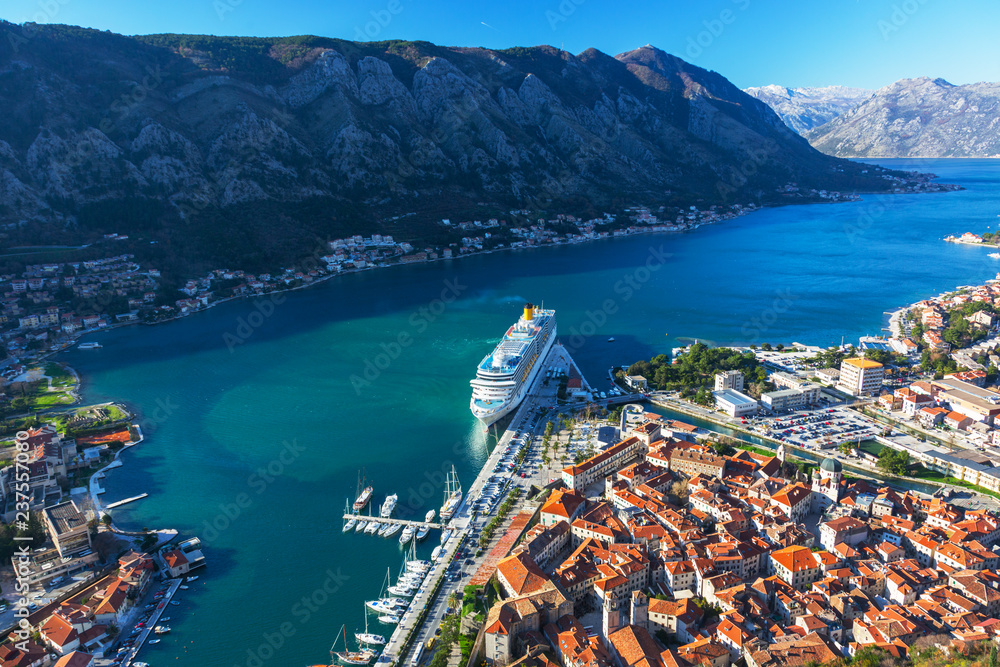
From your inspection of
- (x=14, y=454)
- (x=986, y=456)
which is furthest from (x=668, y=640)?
(x=14, y=454)

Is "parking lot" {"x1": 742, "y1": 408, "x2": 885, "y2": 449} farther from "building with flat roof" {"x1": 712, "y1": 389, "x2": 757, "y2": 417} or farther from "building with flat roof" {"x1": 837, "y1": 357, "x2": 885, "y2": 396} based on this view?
"building with flat roof" {"x1": 837, "y1": 357, "x2": 885, "y2": 396}

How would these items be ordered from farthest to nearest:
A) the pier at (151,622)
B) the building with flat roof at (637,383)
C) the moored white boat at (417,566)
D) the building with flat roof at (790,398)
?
the building with flat roof at (637,383)
the building with flat roof at (790,398)
the moored white boat at (417,566)
the pier at (151,622)

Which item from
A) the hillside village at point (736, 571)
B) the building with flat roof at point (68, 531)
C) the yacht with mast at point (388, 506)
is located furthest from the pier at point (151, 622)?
the hillside village at point (736, 571)

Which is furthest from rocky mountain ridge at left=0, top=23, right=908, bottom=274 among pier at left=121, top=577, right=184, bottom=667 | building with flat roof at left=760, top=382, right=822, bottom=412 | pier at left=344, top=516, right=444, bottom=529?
building with flat roof at left=760, top=382, right=822, bottom=412

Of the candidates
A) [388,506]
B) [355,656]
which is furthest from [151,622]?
[388,506]

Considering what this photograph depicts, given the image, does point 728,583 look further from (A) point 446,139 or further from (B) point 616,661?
(A) point 446,139

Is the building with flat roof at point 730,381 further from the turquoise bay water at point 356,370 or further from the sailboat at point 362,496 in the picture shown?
the sailboat at point 362,496
